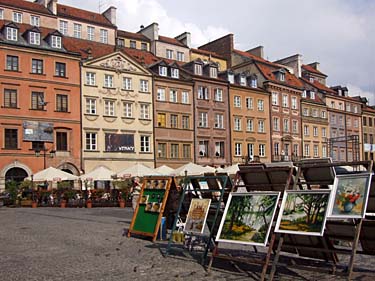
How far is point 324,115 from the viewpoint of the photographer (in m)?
64.0

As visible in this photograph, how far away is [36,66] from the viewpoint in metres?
40.4

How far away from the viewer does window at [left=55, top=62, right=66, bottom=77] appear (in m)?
41.3

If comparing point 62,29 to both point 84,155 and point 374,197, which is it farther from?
point 374,197

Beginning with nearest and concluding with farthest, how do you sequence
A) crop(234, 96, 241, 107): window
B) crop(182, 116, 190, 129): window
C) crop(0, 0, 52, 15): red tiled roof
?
crop(0, 0, 52, 15): red tiled roof
crop(182, 116, 190, 129): window
crop(234, 96, 241, 107): window

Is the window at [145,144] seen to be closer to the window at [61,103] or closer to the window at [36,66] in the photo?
the window at [61,103]

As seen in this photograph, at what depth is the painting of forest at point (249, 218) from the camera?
7.60 meters

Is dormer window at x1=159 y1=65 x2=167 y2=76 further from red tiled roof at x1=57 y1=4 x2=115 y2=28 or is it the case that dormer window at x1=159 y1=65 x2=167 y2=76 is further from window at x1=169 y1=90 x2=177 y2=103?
red tiled roof at x1=57 y1=4 x2=115 y2=28

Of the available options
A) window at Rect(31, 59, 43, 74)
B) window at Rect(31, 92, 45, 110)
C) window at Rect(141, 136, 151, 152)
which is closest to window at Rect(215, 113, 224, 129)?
window at Rect(141, 136, 151, 152)

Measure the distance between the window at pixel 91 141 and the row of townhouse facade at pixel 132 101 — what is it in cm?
9

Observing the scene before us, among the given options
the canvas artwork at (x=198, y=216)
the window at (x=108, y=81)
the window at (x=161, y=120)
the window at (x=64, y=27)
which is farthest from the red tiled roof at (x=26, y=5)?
the canvas artwork at (x=198, y=216)

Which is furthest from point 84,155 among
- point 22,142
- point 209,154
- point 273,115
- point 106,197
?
point 273,115

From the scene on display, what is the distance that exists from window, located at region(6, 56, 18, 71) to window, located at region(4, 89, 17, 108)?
1751 millimetres

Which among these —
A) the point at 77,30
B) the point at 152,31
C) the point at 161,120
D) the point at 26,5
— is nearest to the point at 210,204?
the point at 161,120

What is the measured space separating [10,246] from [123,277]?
15.9ft
